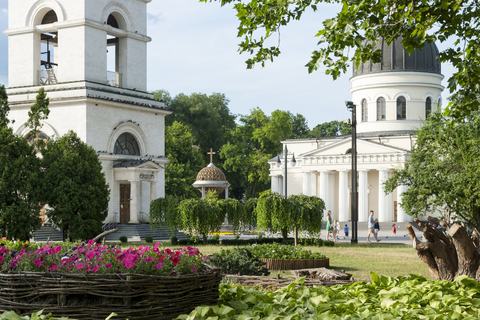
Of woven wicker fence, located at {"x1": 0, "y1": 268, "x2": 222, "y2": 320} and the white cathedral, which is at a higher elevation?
the white cathedral

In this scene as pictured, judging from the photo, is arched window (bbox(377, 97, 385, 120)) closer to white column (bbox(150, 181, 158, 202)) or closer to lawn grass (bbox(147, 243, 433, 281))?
white column (bbox(150, 181, 158, 202))

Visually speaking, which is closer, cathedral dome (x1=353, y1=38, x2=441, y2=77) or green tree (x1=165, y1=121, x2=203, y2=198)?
cathedral dome (x1=353, y1=38, x2=441, y2=77)

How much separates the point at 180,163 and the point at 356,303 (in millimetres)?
58986

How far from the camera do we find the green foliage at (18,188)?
2534 cm

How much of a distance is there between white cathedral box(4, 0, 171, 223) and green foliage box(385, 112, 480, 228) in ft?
53.1

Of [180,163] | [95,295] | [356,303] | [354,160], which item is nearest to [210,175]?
[180,163]

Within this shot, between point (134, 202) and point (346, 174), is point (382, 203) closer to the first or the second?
point (346, 174)

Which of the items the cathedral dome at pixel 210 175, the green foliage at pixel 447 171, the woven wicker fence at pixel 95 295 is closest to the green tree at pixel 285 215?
the green foliage at pixel 447 171

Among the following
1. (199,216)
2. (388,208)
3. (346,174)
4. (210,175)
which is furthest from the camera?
(346,174)

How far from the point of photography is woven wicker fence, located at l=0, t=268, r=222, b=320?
13.6 ft

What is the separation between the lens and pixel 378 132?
5834 centimetres

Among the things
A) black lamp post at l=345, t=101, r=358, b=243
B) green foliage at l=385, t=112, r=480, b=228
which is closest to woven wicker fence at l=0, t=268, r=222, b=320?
black lamp post at l=345, t=101, r=358, b=243

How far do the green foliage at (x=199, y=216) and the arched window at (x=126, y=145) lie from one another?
39.8 ft

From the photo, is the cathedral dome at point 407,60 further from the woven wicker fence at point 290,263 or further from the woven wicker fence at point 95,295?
the woven wicker fence at point 95,295
